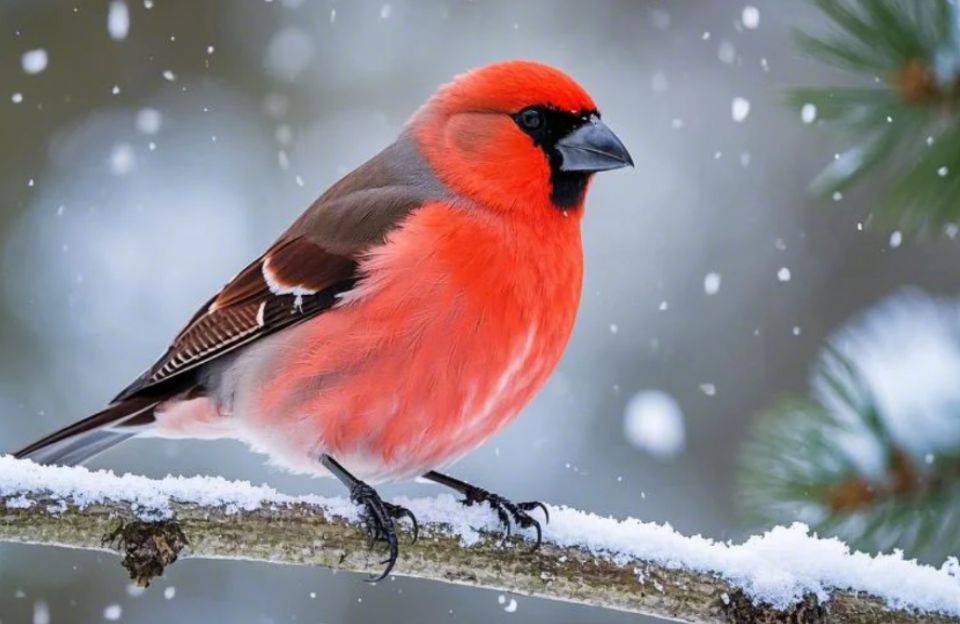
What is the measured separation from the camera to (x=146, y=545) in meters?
2.70

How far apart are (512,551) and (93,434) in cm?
139

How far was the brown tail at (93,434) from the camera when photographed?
3713 millimetres

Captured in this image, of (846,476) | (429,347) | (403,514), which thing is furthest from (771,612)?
(429,347)

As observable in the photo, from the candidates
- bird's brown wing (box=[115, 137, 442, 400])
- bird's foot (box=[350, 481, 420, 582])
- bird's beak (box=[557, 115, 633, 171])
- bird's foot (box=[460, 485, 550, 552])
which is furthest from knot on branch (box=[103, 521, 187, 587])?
bird's beak (box=[557, 115, 633, 171])

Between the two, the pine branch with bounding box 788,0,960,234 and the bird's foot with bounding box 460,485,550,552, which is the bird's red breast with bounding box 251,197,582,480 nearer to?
the bird's foot with bounding box 460,485,550,552

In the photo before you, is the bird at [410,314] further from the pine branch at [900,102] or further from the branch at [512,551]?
the pine branch at [900,102]

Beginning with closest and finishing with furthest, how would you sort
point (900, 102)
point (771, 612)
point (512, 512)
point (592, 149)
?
point (900, 102)
point (771, 612)
point (512, 512)
point (592, 149)

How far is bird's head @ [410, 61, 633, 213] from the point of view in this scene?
370 cm

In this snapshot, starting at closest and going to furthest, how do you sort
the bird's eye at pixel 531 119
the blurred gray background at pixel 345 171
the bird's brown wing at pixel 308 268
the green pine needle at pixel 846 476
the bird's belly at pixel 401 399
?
the green pine needle at pixel 846 476 < the bird's belly at pixel 401 399 < the bird's brown wing at pixel 308 268 < the bird's eye at pixel 531 119 < the blurred gray background at pixel 345 171

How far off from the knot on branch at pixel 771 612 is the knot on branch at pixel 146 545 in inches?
42.0

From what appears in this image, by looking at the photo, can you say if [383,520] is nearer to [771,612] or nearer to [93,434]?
[771,612]

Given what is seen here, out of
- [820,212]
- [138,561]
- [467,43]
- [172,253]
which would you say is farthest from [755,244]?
[138,561]

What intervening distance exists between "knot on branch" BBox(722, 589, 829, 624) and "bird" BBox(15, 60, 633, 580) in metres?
0.49

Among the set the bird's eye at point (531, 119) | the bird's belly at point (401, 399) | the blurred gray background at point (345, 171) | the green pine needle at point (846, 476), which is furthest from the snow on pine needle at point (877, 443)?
Result: the blurred gray background at point (345, 171)
